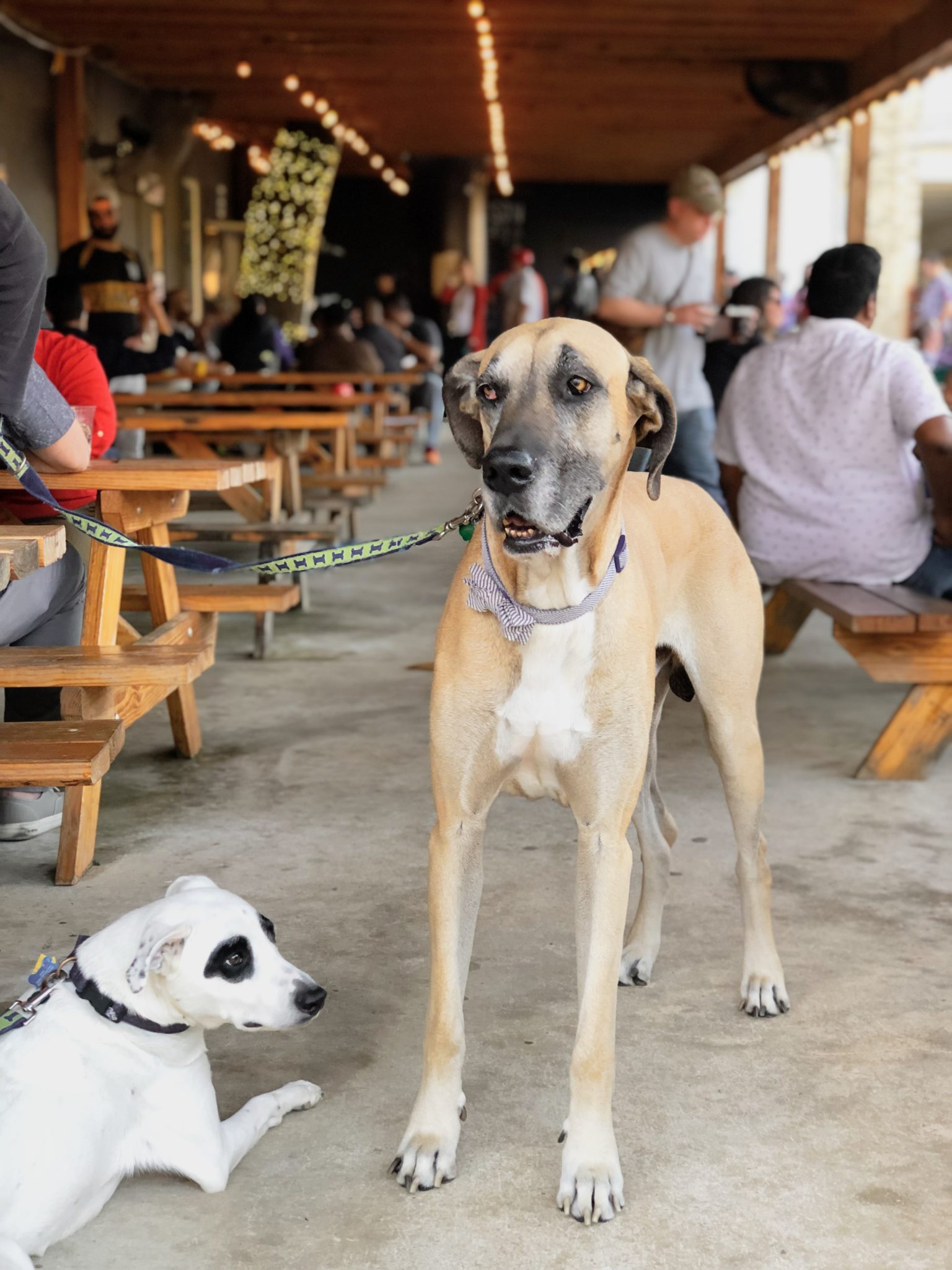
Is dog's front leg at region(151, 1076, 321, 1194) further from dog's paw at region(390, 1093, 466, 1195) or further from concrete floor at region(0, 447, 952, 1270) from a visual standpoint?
dog's paw at region(390, 1093, 466, 1195)

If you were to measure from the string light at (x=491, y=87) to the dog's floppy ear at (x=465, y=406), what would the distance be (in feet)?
29.3

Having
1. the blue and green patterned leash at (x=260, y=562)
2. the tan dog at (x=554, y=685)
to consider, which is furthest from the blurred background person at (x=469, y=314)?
the tan dog at (x=554, y=685)

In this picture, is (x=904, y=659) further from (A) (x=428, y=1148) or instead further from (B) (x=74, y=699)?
(A) (x=428, y=1148)

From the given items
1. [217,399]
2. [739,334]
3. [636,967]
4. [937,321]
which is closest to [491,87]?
[937,321]

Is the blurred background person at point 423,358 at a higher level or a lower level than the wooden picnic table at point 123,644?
higher

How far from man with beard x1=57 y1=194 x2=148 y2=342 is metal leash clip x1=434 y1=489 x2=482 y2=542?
6155mm

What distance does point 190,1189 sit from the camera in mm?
2078

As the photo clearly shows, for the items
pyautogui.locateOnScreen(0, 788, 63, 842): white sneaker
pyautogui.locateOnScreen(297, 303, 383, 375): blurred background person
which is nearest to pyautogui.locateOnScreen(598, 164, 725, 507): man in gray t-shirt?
pyautogui.locateOnScreen(0, 788, 63, 842): white sneaker

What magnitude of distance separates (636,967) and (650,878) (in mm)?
179

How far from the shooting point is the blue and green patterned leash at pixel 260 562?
9.02 ft

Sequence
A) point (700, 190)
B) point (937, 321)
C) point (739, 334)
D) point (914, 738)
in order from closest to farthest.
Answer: point (914, 738)
point (700, 190)
point (739, 334)
point (937, 321)

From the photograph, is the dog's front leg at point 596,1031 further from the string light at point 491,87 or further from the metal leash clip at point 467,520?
the string light at point 491,87

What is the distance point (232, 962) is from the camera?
1982 mm

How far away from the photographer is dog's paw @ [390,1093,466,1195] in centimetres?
207
